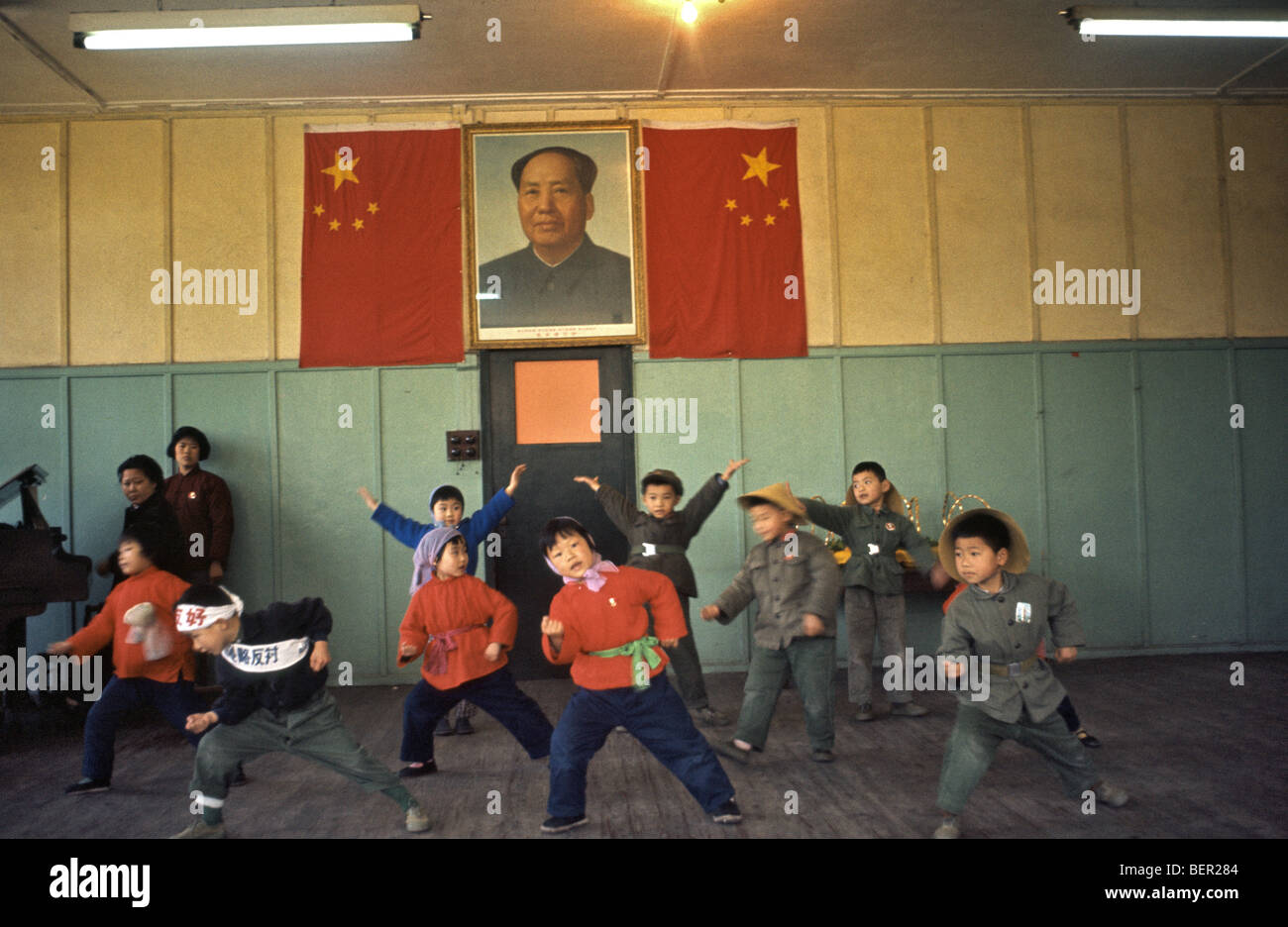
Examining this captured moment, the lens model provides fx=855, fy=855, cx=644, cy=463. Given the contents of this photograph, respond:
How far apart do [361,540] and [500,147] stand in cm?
360

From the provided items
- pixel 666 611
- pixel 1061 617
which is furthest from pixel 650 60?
pixel 1061 617

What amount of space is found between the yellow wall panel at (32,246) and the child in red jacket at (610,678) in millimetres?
5865

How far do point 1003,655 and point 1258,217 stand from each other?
21.8ft

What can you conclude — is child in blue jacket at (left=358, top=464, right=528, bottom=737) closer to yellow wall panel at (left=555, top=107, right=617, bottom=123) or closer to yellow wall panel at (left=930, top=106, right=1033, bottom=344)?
yellow wall panel at (left=555, top=107, right=617, bottom=123)

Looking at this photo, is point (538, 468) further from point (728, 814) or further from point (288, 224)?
point (728, 814)

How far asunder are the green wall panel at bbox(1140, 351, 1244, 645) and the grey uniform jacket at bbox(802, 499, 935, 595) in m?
3.22

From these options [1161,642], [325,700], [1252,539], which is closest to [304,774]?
[325,700]

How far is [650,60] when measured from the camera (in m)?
6.91

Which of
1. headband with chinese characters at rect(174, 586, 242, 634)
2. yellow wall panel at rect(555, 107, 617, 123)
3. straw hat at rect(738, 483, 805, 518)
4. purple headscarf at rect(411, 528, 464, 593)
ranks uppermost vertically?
yellow wall panel at rect(555, 107, 617, 123)

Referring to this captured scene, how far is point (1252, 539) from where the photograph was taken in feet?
25.3

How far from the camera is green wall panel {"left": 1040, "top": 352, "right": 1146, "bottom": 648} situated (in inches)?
300

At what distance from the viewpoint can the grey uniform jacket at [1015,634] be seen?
3691 mm

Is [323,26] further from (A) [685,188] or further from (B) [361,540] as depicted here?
(B) [361,540]

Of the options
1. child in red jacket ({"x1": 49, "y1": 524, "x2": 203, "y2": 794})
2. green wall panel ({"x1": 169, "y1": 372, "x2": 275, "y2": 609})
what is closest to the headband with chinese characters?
child in red jacket ({"x1": 49, "y1": 524, "x2": 203, "y2": 794})
